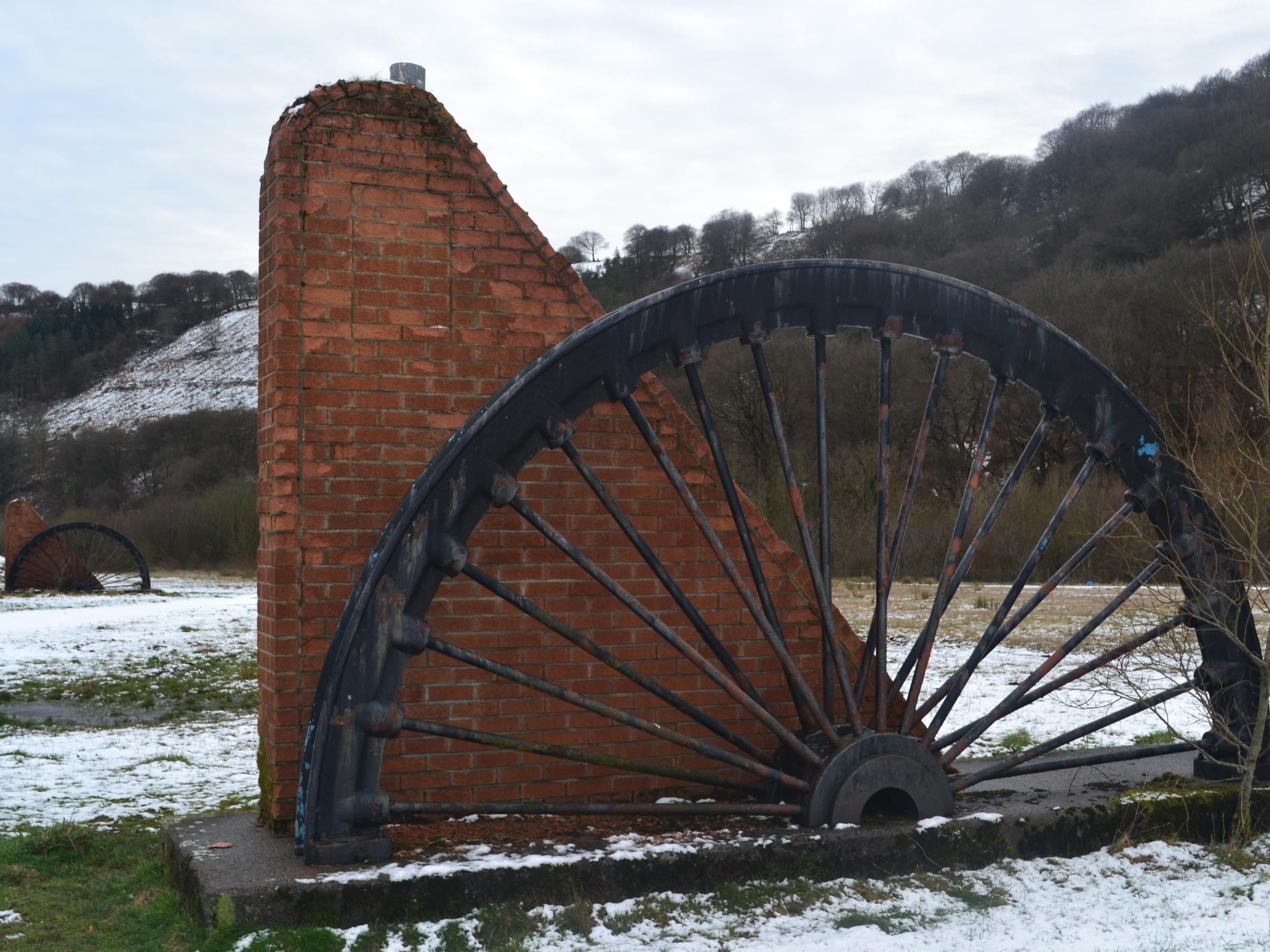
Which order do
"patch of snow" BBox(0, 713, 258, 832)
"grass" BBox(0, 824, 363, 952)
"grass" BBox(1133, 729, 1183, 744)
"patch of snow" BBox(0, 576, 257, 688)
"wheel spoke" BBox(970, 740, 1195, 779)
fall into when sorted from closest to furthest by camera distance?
"grass" BBox(0, 824, 363, 952), "wheel spoke" BBox(970, 740, 1195, 779), "patch of snow" BBox(0, 713, 258, 832), "grass" BBox(1133, 729, 1183, 744), "patch of snow" BBox(0, 576, 257, 688)

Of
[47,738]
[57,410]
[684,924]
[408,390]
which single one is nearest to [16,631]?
[47,738]

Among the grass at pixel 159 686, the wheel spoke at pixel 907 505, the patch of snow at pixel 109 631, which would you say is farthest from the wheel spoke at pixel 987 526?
the patch of snow at pixel 109 631

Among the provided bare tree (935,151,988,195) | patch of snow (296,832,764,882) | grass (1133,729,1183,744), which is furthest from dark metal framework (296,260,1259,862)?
bare tree (935,151,988,195)

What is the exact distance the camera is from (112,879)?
15.4 feet

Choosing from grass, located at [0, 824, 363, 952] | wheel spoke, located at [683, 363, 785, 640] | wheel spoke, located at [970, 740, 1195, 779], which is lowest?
grass, located at [0, 824, 363, 952]

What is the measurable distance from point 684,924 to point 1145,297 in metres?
33.6

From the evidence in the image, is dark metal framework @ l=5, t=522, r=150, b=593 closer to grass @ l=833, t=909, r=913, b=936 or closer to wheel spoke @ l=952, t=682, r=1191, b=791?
wheel spoke @ l=952, t=682, r=1191, b=791

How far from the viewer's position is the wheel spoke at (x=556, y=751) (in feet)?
12.9

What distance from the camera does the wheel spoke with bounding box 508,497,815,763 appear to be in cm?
407

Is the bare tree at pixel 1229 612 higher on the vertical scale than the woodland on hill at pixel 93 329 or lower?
lower

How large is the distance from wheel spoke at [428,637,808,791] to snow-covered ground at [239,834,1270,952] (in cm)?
43

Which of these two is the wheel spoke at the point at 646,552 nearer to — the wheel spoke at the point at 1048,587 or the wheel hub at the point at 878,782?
Answer: the wheel hub at the point at 878,782

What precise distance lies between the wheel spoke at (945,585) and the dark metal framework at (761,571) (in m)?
0.02

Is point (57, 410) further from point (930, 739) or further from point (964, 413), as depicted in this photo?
point (930, 739)
